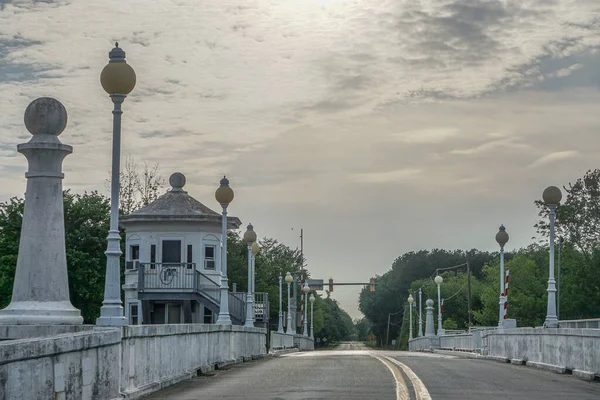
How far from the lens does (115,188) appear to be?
1505 cm

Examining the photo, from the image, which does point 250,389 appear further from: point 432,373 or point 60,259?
point 432,373

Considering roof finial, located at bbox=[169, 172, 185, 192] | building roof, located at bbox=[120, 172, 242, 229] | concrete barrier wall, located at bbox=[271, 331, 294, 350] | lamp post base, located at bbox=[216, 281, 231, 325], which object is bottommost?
concrete barrier wall, located at bbox=[271, 331, 294, 350]

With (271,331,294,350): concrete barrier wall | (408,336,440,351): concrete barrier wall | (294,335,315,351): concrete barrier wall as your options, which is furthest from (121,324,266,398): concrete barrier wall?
(294,335,315,351): concrete barrier wall

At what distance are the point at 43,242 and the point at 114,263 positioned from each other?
1097 millimetres

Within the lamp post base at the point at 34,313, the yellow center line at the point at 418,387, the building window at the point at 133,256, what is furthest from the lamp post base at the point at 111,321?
the building window at the point at 133,256

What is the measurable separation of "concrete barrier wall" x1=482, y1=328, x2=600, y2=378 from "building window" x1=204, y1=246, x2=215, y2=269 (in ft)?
59.8

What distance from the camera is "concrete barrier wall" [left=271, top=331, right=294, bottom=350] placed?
52.3 meters

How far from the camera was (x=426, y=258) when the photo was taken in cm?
18838

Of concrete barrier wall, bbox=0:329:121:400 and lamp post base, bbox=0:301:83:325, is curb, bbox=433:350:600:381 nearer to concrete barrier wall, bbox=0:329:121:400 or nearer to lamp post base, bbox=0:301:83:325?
concrete barrier wall, bbox=0:329:121:400

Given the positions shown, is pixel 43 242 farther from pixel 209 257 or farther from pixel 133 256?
pixel 133 256

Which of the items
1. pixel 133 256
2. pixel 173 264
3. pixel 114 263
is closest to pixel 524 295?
pixel 133 256

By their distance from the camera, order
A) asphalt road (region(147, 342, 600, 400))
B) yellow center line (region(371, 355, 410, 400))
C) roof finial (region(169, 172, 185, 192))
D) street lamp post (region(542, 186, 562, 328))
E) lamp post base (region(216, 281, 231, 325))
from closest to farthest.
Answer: yellow center line (region(371, 355, 410, 400)) < asphalt road (region(147, 342, 600, 400)) < street lamp post (region(542, 186, 562, 328)) < lamp post base (region(216, 281, 231, 325)) < roof finial (region(169, 172, 185, 192))

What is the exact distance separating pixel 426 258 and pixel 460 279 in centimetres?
3889

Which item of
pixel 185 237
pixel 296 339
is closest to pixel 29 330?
pixel 185 237
